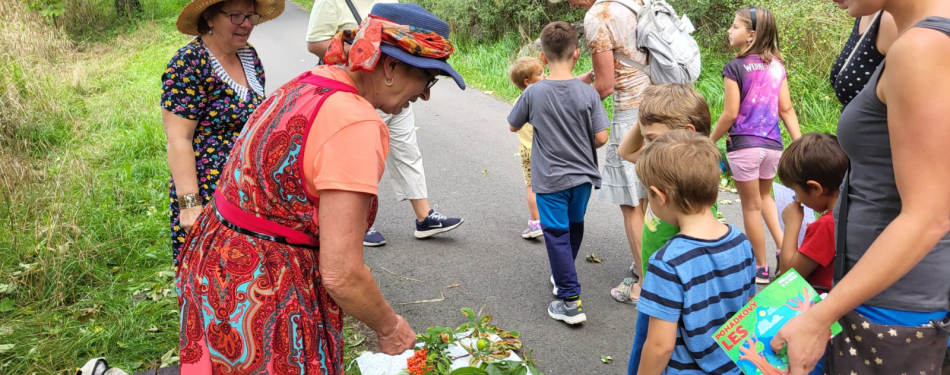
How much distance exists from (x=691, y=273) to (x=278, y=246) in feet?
3.95

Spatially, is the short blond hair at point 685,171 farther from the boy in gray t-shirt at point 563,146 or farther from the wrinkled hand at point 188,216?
the wrinkled hand at point 188,216

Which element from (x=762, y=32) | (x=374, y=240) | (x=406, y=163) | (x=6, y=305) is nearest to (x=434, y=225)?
(x=374, y=240)

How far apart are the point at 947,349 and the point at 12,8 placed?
14.5 metres

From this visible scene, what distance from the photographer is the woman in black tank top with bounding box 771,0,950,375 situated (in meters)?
1.39

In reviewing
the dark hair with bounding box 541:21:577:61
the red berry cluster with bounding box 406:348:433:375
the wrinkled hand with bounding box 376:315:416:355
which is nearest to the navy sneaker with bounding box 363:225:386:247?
the red berry cluster with bounding box 406:348:433:375

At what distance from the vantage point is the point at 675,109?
9.44 feet

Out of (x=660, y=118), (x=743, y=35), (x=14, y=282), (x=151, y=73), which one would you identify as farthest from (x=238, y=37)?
(x=151, y=73)

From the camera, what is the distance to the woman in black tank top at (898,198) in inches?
54.6

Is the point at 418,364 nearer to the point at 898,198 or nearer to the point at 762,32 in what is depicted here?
the point at 898,198

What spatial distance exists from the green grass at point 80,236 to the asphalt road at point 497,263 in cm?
70

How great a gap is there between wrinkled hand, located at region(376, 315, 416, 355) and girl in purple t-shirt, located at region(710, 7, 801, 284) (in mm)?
2629

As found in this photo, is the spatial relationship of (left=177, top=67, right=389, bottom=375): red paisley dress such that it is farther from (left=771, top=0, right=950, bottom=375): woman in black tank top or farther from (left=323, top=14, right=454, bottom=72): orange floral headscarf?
(left=771, top=0, right=950, bottom=375): woman in black tank top

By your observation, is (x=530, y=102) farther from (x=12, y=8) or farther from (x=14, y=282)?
(x=12, y=8)

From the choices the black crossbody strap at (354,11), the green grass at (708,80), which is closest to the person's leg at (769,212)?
the green grass at (708,80)
